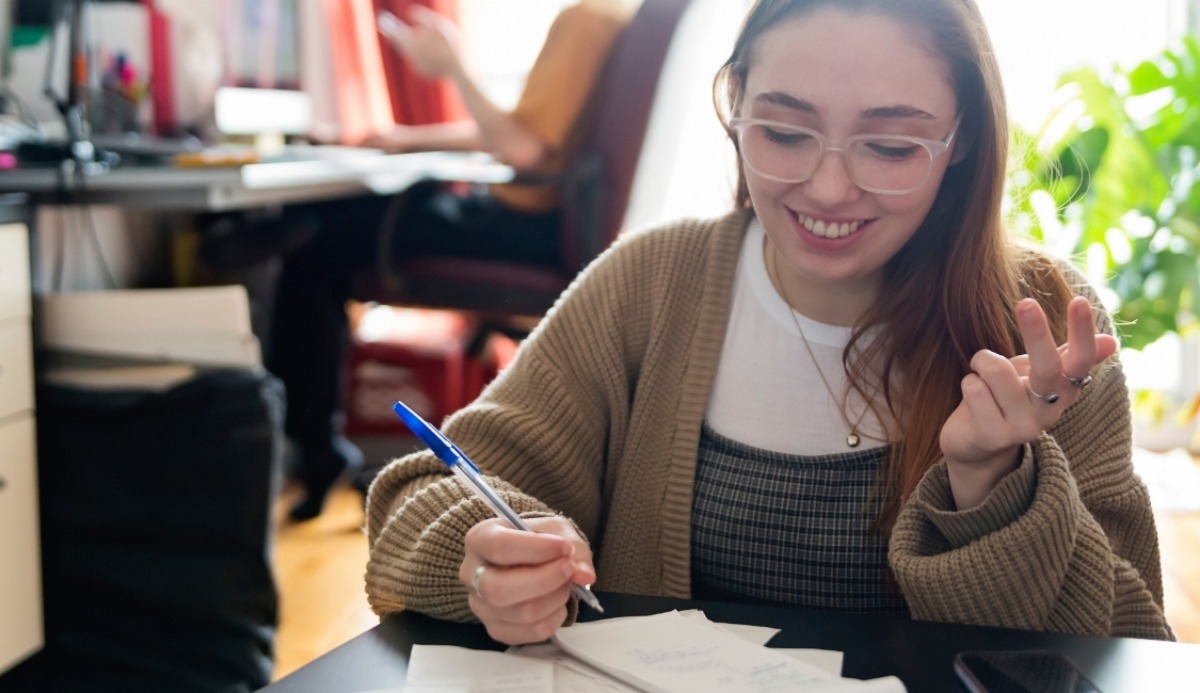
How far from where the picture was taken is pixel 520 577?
74cm

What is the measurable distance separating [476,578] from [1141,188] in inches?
103

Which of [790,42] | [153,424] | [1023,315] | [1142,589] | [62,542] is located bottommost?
[62,542]

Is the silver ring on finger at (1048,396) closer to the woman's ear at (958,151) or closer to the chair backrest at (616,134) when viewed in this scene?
the woman's ear at (958,151)

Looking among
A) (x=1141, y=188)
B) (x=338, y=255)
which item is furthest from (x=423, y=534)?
(x=1141, y=188)

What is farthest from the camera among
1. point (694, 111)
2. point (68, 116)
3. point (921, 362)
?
point (694, 111)

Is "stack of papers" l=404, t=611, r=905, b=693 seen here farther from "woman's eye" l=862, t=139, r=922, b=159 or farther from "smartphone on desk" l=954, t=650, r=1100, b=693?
"woman's eye" l=862, t=139, r=922, b=159

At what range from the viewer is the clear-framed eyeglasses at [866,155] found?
96 centimetres

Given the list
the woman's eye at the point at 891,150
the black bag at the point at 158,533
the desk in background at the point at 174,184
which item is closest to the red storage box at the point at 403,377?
the desk in background at the point at 174,184

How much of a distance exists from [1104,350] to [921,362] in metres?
0.27

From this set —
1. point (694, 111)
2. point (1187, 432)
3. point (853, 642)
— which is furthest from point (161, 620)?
point (1187, 432)

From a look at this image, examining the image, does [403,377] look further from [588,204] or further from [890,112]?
[890,112]

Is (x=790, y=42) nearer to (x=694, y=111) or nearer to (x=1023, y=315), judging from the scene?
(x=1023, y=315)

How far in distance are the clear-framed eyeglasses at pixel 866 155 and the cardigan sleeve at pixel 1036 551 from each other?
237 mm

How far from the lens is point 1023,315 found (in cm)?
75
